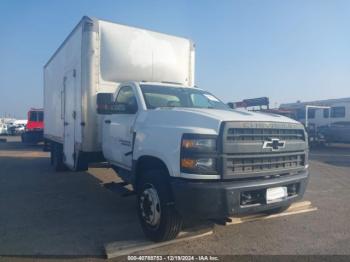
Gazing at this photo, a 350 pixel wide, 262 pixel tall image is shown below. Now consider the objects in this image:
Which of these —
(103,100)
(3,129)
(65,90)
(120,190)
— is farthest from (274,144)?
(3,129)

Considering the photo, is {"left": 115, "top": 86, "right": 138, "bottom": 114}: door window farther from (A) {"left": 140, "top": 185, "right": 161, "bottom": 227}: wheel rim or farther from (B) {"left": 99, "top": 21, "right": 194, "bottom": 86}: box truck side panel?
(A) {"left": 140, "top": 185, "right": 161, "bottom": 227}: wheel rim

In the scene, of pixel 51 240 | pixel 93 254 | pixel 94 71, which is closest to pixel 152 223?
pixel 93 254

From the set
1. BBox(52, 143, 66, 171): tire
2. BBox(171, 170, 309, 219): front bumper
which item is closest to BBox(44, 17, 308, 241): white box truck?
BBox(171, 170, 309, 219): front bumper

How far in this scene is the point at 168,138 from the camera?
4.01 meters

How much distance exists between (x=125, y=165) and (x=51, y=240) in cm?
152

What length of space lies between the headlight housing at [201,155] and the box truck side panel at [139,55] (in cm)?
330

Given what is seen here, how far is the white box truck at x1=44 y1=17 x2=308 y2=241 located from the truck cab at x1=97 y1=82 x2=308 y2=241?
0.01m

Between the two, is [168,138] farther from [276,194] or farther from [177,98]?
[177,98]

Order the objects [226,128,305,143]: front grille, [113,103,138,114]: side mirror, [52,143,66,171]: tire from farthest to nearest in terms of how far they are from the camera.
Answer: [52,143,66,171]: tire, [113,103,138,114]: side mirror, [226,128,305,143]: front grille

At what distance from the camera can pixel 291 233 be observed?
479 centimetres

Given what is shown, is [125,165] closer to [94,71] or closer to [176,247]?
[176,247]

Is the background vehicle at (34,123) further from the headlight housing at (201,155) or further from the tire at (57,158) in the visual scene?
the headlight housing at (201,155)

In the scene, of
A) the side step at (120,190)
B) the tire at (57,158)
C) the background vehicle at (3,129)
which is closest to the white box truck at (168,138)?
the side step at (120,190)

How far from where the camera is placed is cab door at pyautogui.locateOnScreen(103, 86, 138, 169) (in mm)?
5074
